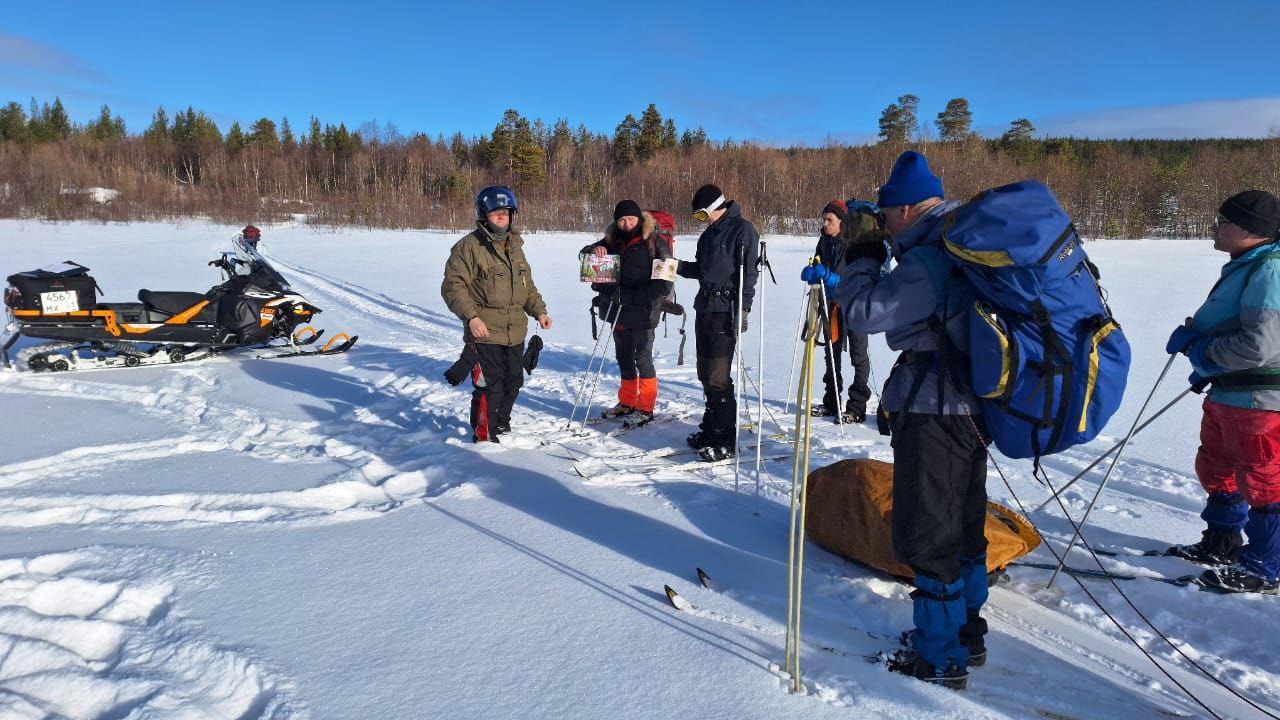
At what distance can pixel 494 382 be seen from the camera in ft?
15.3

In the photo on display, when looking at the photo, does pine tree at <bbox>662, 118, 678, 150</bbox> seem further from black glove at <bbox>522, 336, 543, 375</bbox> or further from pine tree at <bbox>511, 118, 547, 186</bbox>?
black glove at <bbox>522, 336, 543, 375</bbox>

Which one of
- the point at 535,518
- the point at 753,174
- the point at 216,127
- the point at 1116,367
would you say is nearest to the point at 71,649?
the point at 535,518

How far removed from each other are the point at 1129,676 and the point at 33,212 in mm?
44489

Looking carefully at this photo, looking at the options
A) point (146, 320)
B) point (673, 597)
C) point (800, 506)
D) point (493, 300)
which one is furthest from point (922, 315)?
point (146, 320)

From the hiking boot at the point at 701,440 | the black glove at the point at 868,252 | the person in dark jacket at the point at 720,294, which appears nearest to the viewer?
the black glove at the point at 868,252

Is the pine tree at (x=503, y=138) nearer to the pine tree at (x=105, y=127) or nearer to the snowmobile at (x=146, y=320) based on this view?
the pine tree at (x=105, y=127)

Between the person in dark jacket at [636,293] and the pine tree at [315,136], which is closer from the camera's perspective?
the person in dark jacket at [636,293]

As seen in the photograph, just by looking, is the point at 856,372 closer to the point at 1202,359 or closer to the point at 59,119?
the point at 1202,359

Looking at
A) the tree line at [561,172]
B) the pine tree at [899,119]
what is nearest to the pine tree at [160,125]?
the tree line at [561,172]

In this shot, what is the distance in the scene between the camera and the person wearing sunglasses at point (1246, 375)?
8.70 feet

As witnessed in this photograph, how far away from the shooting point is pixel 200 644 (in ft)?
7.29

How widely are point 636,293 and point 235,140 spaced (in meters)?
67.2

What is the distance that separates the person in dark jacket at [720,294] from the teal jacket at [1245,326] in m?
2.18

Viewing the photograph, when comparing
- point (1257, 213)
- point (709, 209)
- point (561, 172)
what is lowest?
point (1257, 213)
